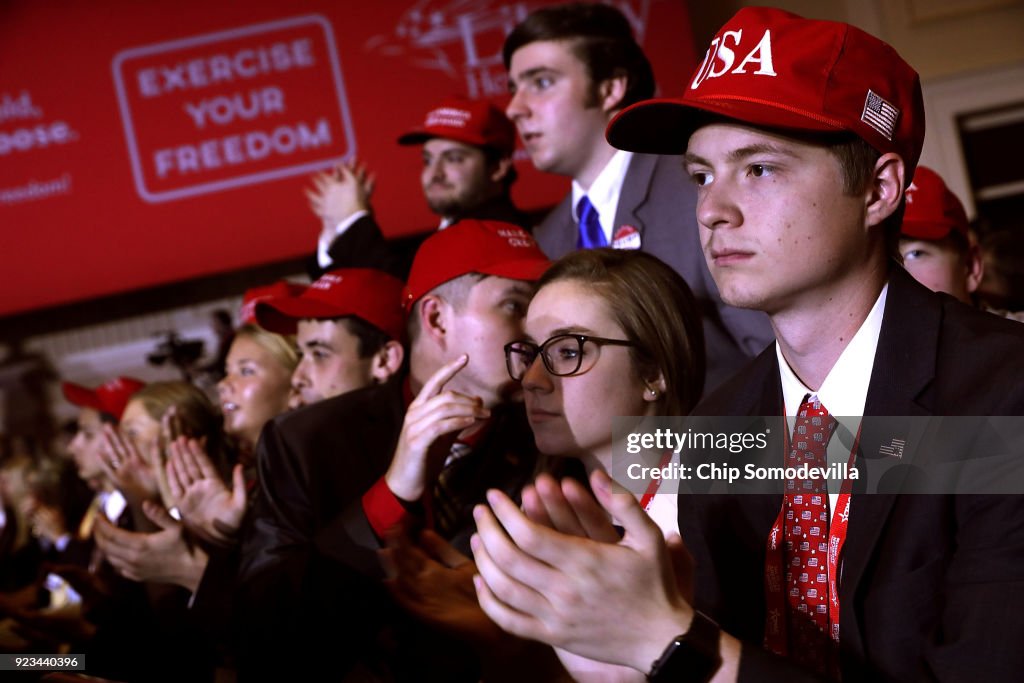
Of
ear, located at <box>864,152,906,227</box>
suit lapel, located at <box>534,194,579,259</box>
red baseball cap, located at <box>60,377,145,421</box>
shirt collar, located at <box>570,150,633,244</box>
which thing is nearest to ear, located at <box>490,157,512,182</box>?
suit lapel, located at <box>534,194,579,259</box>

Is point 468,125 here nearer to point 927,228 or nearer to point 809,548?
point 927,228

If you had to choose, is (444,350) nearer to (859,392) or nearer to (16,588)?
(859,392)

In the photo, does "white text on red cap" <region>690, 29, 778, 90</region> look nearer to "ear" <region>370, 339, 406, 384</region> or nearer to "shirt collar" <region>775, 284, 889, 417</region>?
"shirt collar" <region>775, 284, 889, 417</region>

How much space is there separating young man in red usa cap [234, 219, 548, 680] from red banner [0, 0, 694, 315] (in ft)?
9.20

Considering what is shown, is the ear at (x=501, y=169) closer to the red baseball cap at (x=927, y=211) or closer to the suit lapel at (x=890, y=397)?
the red baseball cap at (x=927, y=211)

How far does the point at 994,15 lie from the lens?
5.62m

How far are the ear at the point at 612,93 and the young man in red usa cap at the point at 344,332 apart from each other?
2.72 feet

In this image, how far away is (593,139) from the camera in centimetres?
298

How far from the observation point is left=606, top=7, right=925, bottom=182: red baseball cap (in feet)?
4.50

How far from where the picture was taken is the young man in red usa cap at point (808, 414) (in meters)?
1.04

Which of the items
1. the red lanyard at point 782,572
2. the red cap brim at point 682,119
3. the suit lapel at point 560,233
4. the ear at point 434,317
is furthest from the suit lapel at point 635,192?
the red lanyard at point 782,572

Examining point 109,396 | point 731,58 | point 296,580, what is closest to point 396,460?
point 296,580

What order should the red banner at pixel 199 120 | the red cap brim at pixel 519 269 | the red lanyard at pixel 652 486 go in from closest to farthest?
the red lanyard at pixel 652 486, the red cap brim at pixel 519 269, the red banner at pixel 199 120

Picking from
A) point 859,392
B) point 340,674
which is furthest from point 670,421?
point 340,674
